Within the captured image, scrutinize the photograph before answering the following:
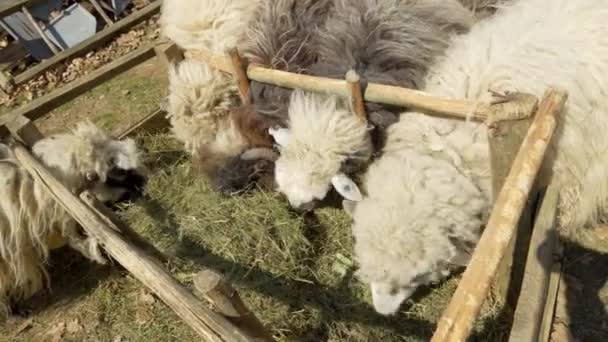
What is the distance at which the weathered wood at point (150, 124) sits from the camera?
5414mm

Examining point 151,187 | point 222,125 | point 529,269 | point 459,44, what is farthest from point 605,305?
point 151,187

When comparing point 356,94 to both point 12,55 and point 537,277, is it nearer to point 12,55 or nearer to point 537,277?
point 537,277

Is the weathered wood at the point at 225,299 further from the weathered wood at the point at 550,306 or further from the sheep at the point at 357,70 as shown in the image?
the sheep at the point at 357,70

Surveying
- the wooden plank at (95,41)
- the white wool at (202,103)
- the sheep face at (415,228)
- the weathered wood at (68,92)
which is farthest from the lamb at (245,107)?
the wooden plank at (95,41)

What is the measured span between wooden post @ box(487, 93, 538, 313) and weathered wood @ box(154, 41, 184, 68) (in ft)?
11.1

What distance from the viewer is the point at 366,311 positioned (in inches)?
148

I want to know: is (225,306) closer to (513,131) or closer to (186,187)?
(513,131)

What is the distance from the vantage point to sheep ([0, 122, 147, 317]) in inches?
157

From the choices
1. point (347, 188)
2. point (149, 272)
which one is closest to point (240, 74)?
point (347, 188)

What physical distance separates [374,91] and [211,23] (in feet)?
7.24

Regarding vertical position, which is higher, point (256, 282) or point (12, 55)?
point (12, 55)

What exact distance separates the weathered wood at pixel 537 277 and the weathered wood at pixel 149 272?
1.23 meters

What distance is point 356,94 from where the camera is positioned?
3598 mm

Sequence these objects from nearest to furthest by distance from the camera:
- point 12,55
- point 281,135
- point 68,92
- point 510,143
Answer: point 510,143, point 281,135, point 68,92, point 12,55
